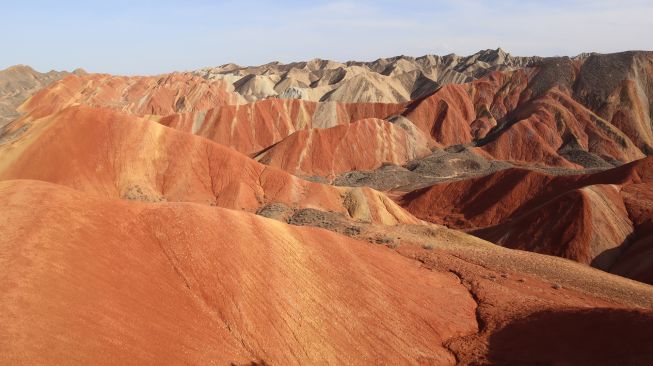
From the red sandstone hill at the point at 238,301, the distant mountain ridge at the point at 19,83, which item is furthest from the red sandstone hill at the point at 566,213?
the distant mountain ridge at the point at 19,83

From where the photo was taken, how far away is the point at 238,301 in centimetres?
1966

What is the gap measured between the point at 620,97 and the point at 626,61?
7682mm

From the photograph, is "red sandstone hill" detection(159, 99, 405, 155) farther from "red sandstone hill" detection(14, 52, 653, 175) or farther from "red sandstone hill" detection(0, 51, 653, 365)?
"red sandstone hill" detection(0, 51, 653, 365)

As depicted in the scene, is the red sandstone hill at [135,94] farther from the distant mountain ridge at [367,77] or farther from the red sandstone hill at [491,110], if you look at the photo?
the distant mountain ridge at [367,77]

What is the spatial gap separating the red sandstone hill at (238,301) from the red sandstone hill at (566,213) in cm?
1605

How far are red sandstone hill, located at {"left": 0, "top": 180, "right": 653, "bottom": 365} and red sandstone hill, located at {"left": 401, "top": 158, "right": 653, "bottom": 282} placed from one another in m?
16.0

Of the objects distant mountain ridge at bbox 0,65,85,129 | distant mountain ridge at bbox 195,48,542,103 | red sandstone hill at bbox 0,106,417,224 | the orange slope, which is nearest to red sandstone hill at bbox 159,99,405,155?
distant mountain ridge at bbox 195,48,542,103

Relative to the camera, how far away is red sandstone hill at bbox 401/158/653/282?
136ft

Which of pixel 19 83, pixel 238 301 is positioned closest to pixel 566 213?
pixel 238 301

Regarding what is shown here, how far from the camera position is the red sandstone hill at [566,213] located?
41.4 m

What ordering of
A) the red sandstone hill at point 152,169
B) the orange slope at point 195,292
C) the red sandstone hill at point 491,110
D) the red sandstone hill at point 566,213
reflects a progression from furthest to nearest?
the red sandstone hill at point 491,110 < the red sandstone hill at point 566,213 < the red sandstone hill at point 152,169 < the orange slope at point 195,292

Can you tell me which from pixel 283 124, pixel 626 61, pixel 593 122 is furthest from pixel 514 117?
pixel 283 124

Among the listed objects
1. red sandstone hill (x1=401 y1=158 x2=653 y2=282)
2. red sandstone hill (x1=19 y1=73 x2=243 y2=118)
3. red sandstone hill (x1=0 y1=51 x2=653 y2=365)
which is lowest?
red sandstone hill (x1=401 y1=158 x2=653 y2=282)

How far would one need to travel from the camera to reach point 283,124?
89.5 metres
